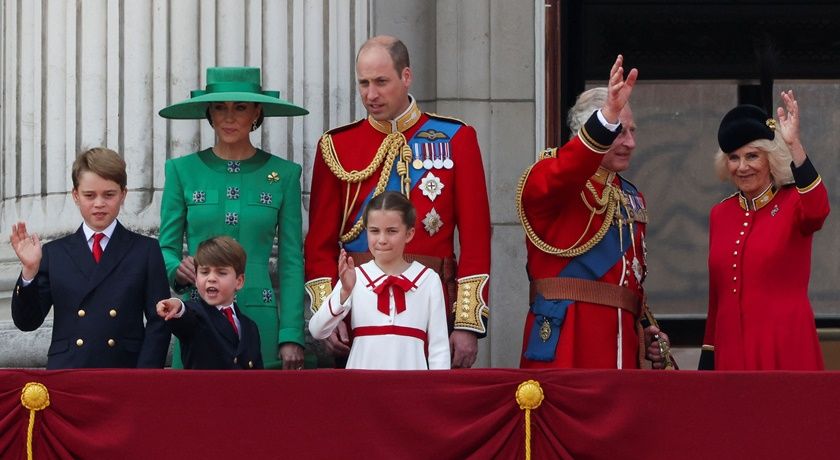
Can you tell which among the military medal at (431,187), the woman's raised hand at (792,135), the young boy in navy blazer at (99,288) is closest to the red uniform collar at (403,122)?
the military medal at (431,187)

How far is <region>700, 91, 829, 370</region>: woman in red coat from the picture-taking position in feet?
20.6

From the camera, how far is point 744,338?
20.9 ft

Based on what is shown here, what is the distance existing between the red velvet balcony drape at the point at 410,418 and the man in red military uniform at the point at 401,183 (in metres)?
0.89

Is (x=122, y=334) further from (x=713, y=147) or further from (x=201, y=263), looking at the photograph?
(x=713, y=147)

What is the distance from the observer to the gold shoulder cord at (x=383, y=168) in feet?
21.5

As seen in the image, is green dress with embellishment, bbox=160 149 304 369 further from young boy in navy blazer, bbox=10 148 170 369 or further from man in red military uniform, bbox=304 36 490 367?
young boy in navy blazer, bbox=10 148 170 369

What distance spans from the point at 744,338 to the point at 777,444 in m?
0.91

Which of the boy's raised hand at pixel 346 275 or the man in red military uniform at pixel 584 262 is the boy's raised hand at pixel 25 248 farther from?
the man in red military uniform at pixel 584 262

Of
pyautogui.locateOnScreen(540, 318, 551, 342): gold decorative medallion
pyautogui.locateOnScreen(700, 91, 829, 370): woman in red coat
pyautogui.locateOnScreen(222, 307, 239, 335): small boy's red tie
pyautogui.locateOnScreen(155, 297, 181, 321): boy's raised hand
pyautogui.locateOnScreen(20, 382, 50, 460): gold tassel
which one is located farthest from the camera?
pyautogui.locateOnScreen(540, 318, 551, 342): gold decorative medallion

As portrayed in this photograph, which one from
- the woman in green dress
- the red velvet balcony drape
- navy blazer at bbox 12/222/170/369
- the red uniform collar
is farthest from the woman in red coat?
navy blazer at bbox 12/222/170/369

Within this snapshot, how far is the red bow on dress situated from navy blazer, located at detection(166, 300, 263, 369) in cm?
45

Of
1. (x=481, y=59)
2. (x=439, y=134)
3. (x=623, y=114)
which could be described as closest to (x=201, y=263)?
(x=439, y=134)

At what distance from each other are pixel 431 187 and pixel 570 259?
54 centimetres

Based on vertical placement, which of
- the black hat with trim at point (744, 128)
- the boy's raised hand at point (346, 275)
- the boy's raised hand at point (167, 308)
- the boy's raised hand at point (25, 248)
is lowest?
the boy's raised hand at point (167, 308)
